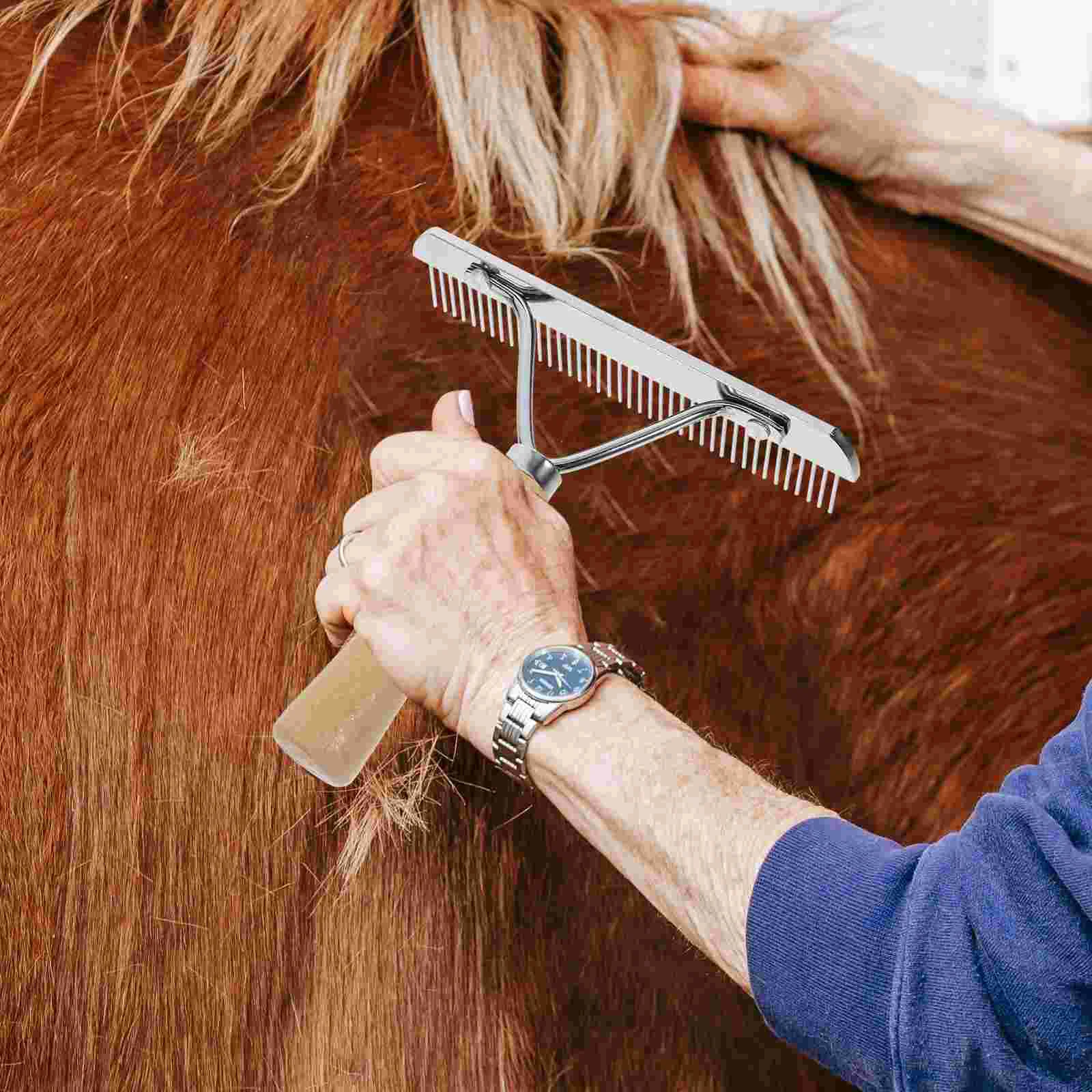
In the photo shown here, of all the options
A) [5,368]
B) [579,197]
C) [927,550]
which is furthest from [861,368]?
[5,368]

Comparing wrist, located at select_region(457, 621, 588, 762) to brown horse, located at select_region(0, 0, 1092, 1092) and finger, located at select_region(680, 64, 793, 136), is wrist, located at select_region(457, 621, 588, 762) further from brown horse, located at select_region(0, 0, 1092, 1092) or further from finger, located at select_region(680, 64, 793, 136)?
finger, located at select_region(680, 64, 793, 136)

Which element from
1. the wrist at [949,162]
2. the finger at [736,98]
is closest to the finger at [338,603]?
the finger at [736,98]

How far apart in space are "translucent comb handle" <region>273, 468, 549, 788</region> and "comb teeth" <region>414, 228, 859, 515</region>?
0.21 m

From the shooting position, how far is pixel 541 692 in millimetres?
561

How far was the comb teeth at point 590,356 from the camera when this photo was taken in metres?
0.67

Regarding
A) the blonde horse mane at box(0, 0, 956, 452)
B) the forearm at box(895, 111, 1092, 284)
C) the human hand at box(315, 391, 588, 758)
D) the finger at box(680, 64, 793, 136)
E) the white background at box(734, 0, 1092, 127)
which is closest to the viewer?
the human hand at box(315, 391, 588, 758)

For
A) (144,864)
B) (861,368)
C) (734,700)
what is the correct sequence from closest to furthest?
(144,864), (734,700), (861,368)

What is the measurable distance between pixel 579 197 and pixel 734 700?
35cm

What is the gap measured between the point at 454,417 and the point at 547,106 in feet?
0.91

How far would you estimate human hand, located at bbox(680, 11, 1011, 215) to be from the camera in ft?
2.98

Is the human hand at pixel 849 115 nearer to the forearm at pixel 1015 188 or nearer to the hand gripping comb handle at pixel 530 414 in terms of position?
the forearm at pixel 1015 188

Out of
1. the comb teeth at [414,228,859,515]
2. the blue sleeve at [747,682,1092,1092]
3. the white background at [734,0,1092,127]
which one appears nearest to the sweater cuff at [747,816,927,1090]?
the blue sleeve at [747,682,1092,1092]

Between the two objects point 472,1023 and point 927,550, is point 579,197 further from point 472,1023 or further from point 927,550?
point 472,1023

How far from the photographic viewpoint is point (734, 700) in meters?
0.81
